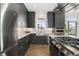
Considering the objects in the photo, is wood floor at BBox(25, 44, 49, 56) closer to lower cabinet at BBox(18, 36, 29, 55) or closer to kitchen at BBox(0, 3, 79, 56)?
kitchen at BBox(0, 3, 79, 56)

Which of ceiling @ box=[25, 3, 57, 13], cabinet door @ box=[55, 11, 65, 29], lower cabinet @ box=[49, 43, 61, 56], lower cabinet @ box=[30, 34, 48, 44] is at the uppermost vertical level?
ceiling @ box=[25, 3, 57, 13]

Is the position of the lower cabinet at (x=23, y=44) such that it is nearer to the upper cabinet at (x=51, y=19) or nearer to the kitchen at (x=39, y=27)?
the kitchen at (x=39, y=27)

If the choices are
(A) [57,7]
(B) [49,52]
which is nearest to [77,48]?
(B) [49,52]

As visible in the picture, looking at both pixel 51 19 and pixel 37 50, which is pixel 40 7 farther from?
pixel 37 50

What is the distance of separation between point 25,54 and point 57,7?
906 millimetres

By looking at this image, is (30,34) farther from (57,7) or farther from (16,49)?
(57,7)

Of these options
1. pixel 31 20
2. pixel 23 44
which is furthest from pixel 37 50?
pixel 31 20

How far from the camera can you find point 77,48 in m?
1.62

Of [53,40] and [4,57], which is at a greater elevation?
[53,40]

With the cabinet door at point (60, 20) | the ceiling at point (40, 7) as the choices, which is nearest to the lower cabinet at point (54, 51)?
the cabinet door at point (60, 20)

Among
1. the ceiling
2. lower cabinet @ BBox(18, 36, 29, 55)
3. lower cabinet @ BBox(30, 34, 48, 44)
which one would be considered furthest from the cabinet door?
lower cabinet @ BBox(18, 36, 29, 55)

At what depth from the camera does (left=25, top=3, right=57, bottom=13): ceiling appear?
6.24 feet

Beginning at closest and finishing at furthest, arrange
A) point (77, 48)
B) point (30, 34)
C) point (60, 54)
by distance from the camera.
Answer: point (77, 48), point (60, 54), point (30, 34)

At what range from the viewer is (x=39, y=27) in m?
1.98
